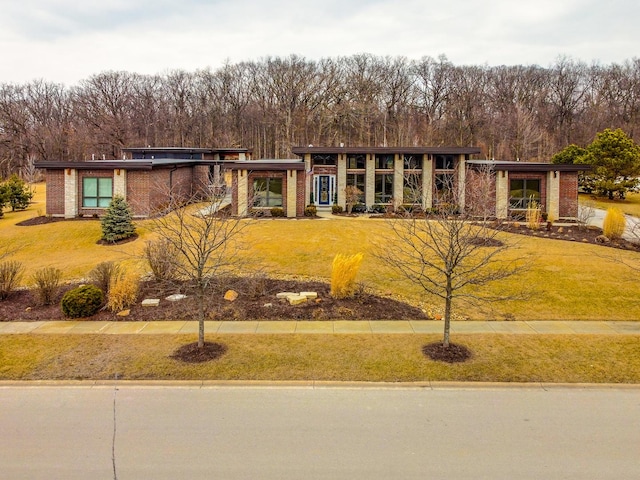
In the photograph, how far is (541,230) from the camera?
28.2 m

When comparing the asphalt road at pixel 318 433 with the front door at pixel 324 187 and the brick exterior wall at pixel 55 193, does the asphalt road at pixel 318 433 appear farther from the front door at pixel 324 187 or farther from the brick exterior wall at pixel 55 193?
the front door at pixel 324 187

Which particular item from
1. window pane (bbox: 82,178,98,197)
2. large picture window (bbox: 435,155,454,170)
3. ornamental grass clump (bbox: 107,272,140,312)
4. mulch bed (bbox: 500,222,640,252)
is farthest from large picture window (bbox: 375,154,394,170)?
ornamental grass clump (bbox: 107,272,140,312)

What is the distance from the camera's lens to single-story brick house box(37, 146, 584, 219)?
3081cm

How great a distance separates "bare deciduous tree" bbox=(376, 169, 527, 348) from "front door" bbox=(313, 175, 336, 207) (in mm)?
8841

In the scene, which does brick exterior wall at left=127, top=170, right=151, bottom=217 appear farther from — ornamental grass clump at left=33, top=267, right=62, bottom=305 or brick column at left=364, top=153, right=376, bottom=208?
ornamental grass clump at left=33, top=267, right=62, bottom=305

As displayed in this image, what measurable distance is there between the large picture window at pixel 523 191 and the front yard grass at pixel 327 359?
2231cm

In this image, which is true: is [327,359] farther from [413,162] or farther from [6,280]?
[413,162]

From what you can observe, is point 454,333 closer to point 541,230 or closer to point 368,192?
point 541,230

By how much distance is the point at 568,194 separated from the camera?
110 ft

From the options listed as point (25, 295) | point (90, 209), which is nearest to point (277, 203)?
point (90, 209)

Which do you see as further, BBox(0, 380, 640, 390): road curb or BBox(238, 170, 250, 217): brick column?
BBox(238, 170, 250, 217): brick column

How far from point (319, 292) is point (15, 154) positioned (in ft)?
221

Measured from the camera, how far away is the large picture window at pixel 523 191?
111 feet

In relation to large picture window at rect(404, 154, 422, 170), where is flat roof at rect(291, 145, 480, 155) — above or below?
above
